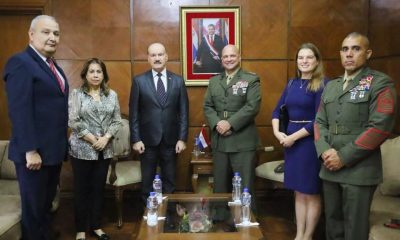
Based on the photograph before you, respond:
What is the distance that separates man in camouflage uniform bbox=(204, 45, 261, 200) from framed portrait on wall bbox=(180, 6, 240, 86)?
0.80 m

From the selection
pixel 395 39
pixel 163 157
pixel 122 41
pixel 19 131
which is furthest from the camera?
pixel 122 41

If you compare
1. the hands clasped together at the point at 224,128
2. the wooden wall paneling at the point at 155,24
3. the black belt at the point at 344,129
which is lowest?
the hands clasped together at the point at 224,128

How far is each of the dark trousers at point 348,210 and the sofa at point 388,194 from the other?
0.30 ft

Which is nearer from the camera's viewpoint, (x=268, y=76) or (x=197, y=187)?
(x=197, y=187)

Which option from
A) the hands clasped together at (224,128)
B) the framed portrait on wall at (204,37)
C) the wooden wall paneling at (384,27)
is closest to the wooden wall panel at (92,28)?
the framed portrait on wall at (204,37)

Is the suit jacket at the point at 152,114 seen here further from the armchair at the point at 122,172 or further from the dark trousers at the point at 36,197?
the dark trousers at the point at 36,197

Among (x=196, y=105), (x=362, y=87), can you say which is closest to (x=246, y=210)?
(x=362, y=87)

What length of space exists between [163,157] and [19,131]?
1324 millimetres

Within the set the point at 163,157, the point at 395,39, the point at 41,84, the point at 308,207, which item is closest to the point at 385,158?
the point at 308,207

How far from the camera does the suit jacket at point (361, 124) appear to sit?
2.05m

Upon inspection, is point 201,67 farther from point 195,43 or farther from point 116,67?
point 116,67

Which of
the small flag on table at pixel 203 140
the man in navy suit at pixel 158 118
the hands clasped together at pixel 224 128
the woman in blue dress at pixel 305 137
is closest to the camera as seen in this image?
the woman in blue dress at pixel 305 137

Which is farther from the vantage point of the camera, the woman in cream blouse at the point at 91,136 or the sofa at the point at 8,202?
the woman in cream blouse at the point at 91,136

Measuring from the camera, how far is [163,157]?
3.16 m
